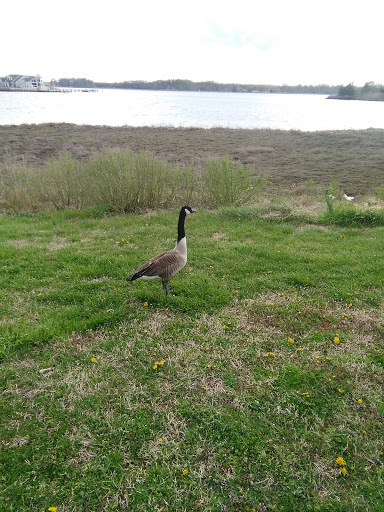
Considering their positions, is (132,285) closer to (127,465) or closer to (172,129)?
(127,465)

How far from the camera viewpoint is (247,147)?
25703mm

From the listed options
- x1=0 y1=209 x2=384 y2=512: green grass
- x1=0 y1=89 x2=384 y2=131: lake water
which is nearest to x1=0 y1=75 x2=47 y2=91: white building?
x1=0 y1=89 x2=384 y2=131: lake water

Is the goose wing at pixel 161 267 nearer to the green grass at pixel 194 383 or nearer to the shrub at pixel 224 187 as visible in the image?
A: the green grass at pixel 194 383

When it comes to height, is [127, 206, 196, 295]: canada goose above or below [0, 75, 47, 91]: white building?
below

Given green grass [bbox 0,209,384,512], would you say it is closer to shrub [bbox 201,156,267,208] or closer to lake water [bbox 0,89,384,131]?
shrub [bbox 201,156,267,208]

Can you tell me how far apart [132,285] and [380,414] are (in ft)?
12.6

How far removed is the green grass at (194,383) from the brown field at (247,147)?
10.3 metres

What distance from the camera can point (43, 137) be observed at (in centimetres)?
2636

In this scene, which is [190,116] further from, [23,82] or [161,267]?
[23,82]

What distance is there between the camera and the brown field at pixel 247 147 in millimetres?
18062

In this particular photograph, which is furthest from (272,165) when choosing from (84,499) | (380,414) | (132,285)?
(84,499)

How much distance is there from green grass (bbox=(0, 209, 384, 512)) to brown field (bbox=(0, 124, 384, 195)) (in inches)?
404

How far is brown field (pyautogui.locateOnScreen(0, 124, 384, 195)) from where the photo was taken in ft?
59.3

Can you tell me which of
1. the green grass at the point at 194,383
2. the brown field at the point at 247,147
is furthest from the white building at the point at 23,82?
the green grass at the point at 194,383
